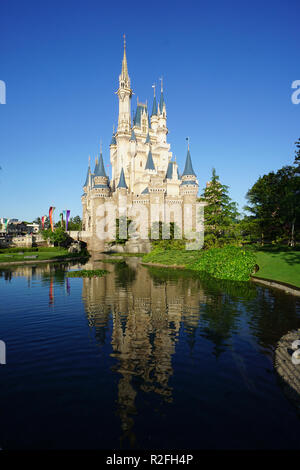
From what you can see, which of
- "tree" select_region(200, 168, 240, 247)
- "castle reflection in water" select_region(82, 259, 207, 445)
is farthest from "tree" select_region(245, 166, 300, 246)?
"castle reflection in water" select_region(82, 259, 207, 445)

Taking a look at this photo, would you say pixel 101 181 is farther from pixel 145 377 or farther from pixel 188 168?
pixel 145 377

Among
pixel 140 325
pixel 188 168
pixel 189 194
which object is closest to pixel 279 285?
pixel 140 325

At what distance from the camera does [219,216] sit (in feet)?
112

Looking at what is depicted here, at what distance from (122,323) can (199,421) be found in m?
6.57

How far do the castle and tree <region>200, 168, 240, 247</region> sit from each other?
81.1 feet

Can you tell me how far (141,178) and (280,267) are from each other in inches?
2106

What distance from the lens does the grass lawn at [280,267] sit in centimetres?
1977

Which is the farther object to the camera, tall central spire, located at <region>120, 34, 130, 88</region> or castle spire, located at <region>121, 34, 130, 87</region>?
castle spire, located at <region>121, 34, 130, 87</region>

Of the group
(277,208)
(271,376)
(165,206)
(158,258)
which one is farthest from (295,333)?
(165,206)

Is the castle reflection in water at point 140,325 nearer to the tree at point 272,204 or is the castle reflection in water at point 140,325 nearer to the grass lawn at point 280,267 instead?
the grass lawn at point 280,267

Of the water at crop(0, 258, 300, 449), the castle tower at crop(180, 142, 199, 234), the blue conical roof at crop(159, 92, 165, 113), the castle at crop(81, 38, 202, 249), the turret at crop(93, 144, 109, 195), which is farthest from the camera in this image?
the blue conical roof at crop(159, 92, 165, 113)

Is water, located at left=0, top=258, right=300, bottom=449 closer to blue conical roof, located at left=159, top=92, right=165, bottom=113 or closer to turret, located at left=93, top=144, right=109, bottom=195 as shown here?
turret, located at left=93, top=144, right=109, bottom=195

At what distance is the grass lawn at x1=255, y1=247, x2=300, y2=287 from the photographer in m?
19.8
